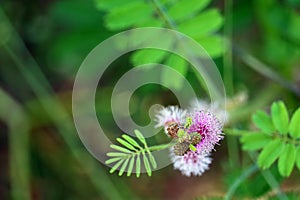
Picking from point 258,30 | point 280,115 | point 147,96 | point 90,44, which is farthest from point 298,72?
point 280,115

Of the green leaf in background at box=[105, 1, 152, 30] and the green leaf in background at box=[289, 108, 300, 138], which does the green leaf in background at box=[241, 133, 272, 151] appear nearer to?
the green leaf in background at box=[289, 108, 300, 138]

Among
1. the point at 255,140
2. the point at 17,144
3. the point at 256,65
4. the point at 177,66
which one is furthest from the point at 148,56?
the point at 17,144

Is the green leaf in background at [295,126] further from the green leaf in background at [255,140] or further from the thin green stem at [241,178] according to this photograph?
the thin green stem at [241,178]

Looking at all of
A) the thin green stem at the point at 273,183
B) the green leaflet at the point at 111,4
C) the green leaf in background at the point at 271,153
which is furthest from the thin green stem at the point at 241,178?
the green leaflet at the point at 111,4

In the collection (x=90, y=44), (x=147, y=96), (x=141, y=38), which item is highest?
(x=90, y=44)

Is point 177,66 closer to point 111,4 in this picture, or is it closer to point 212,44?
point 212,44

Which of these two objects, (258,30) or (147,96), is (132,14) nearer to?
(147,96)
